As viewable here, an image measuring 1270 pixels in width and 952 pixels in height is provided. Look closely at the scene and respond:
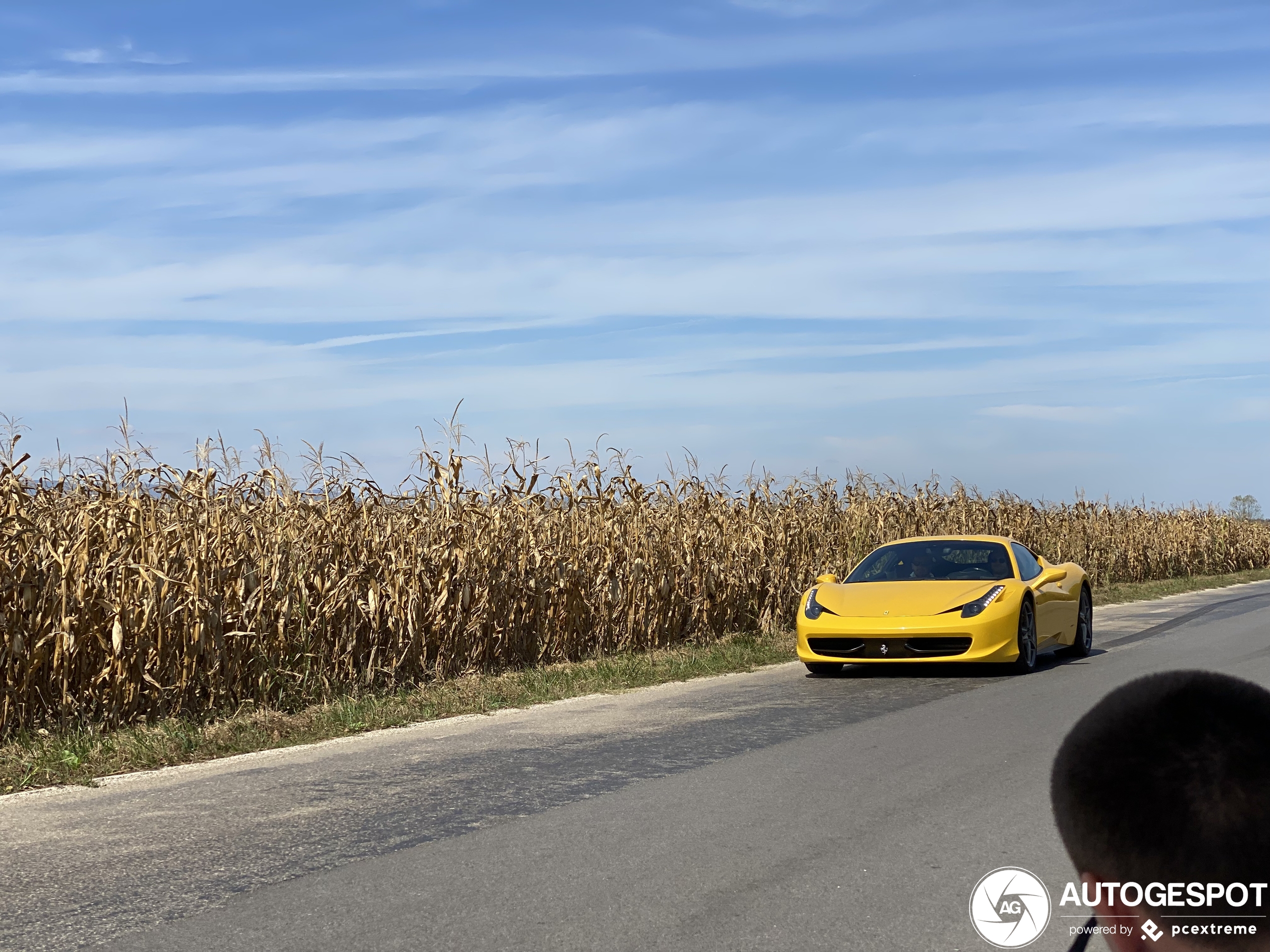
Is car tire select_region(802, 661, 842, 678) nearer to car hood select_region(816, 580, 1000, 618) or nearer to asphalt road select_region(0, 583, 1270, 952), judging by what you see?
car hood select_region(816, 580, 1000, 618)

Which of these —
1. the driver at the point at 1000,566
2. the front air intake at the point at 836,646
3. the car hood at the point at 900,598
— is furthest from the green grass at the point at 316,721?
the driver at the point at 1000,566

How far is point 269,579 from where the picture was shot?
37.6 feet

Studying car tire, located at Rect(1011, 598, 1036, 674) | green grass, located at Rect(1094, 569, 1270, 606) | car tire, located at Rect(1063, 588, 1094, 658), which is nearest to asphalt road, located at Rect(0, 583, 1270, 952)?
car tire, located at Rect(1011, 598, 1036, 674)

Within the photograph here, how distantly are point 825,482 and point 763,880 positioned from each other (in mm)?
17496

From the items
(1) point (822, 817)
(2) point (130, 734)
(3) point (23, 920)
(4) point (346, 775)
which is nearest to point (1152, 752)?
(3) point (23, 920)

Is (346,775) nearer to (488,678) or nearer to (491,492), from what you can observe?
(488,678)

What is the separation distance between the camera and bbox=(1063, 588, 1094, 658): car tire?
15.2 meters

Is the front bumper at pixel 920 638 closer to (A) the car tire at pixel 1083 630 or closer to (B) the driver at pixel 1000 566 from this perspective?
(B) the driver at pixel 1000 566

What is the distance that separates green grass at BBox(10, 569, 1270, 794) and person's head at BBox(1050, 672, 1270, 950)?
25.7 feet

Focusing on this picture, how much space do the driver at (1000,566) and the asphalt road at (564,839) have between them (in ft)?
11.3

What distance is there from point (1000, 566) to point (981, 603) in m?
1.14

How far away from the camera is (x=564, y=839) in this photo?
6.27 metres

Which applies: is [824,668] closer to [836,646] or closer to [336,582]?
[836,646]
